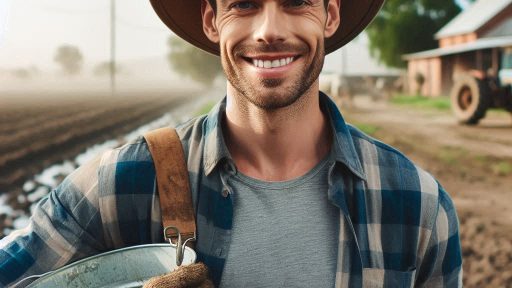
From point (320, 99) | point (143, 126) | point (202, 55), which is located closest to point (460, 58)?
point (202, 55)

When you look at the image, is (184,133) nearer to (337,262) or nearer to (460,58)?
(337,262)

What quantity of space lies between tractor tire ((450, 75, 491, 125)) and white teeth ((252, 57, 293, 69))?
825 cm

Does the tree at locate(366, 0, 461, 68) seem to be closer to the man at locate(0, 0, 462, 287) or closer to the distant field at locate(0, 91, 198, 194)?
the distant field at locate(0, 91, 198, 194)

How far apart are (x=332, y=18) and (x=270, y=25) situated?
340 mm

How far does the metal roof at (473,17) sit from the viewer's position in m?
9.09

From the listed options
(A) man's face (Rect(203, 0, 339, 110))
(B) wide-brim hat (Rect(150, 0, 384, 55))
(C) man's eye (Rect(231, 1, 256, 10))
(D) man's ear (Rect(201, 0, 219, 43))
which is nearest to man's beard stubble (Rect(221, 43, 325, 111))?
(A) man's face (Rect(203, 0, 339, 110))

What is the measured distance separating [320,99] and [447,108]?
9402mm

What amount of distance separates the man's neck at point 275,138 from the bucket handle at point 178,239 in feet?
1.01

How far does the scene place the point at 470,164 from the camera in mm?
7562

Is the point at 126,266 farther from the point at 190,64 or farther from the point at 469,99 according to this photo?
the point at 469,99

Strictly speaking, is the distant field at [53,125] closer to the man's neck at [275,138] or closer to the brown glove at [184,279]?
the man's neck at [275,138]

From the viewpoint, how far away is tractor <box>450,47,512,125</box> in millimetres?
8984

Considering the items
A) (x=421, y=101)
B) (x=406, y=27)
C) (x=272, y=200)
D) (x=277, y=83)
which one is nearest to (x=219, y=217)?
(x=272, y=200)

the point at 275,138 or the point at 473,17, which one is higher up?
the point at 473,17
